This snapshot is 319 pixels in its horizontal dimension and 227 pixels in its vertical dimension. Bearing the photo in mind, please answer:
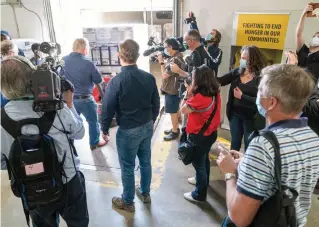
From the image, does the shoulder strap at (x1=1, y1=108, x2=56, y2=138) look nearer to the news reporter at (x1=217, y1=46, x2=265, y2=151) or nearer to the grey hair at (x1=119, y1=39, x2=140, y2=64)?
the grey hair at (x1=119, y1=39, x2=140, y2=64)

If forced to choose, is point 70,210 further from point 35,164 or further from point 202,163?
point 202,163

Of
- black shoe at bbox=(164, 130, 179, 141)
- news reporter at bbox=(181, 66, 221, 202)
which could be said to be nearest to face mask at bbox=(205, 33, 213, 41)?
black shoe at bbox=(164, 130, 179, 141)

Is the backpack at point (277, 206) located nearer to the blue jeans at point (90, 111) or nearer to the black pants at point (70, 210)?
the black pants at point (70, 210)

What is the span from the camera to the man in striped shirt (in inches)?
36.0

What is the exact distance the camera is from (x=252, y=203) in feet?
3.15

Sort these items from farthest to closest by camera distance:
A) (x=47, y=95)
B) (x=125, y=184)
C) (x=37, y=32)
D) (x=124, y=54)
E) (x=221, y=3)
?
(x=37, y=32), (x=221, y=3), (x=125, y=184), (x=124, y=54), (x=47, y=95)

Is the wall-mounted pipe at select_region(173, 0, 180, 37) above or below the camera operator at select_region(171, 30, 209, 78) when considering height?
above

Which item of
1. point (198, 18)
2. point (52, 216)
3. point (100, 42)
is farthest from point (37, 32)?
point (52, 216)

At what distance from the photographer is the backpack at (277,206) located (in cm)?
91

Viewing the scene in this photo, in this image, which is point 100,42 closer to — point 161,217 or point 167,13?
point 167,13

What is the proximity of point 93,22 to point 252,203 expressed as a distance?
19.1 ft

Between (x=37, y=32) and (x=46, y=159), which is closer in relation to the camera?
(x=46, y=159)

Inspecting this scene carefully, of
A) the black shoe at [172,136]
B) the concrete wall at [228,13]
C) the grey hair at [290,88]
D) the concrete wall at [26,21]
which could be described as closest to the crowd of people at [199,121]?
the grey hair at [290,88]

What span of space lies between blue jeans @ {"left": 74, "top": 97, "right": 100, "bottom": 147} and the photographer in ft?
3.37
